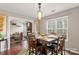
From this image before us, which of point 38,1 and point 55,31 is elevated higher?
point 38,1

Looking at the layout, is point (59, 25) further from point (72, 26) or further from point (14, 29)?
point (14, 29)

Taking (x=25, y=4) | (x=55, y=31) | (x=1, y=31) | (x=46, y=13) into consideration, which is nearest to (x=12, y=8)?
(x=25, y=4)

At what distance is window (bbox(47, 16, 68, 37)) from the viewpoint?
6.57ft

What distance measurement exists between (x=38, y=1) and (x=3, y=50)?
106 centimetres

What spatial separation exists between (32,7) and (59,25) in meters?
0.59

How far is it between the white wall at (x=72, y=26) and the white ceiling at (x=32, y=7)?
0.25ft

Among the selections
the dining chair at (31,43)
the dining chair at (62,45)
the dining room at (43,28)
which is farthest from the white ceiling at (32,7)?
the dining chair at (62,45)

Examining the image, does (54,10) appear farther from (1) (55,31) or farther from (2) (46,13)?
(1) (55,31)

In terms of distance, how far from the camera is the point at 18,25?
6.48 ft

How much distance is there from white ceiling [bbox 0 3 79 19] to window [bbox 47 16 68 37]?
160mm

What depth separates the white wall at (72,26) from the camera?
1.97 metres

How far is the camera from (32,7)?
1976 millimetres

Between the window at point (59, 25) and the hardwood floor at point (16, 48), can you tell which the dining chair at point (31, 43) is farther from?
the window at point (59, 25)

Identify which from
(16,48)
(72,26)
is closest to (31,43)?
(16,48)
